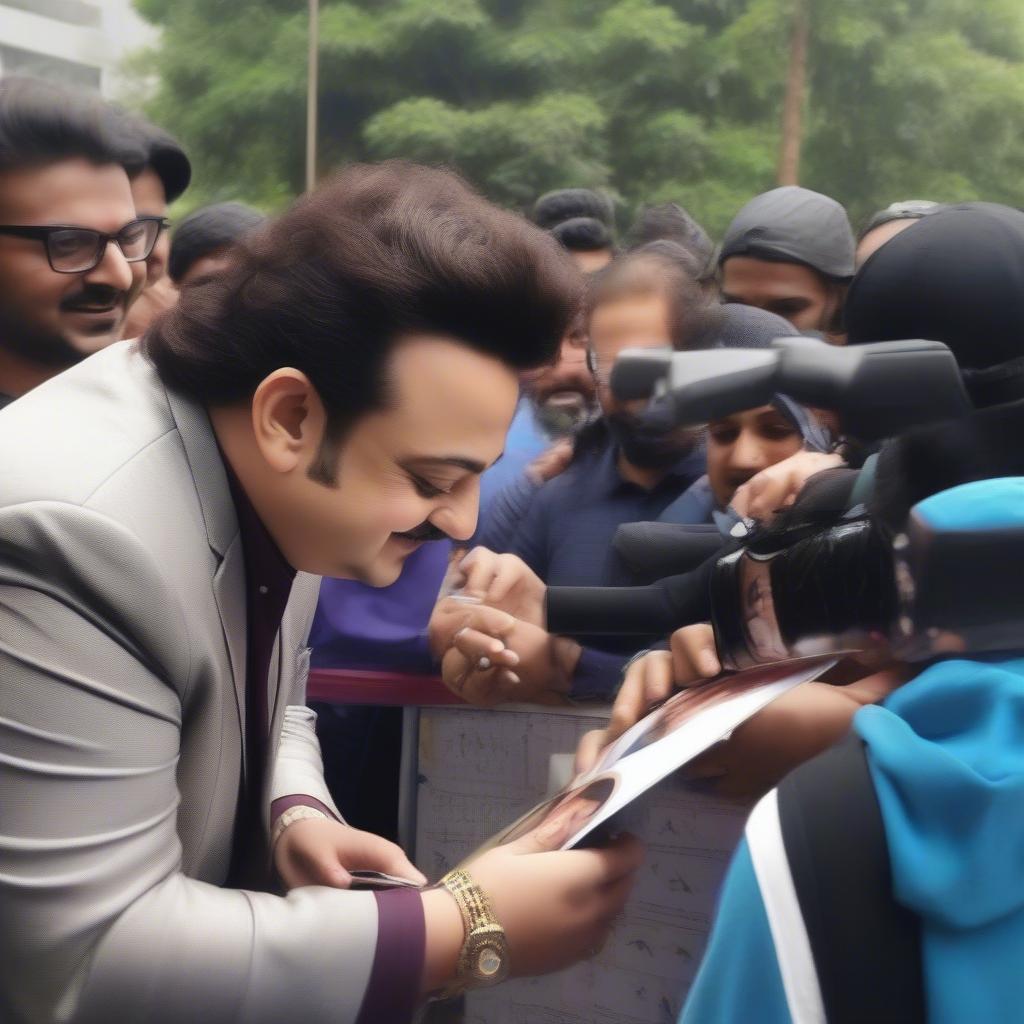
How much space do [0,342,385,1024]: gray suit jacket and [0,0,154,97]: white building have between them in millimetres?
21361

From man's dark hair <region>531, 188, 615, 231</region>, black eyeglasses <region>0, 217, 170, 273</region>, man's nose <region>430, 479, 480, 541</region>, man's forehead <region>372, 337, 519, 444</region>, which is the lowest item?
man's dark hair <region>531, 188, 615, 231</region>

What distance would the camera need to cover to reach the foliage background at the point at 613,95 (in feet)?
59.3

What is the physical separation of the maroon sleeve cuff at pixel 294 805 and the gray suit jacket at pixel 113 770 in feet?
1.36

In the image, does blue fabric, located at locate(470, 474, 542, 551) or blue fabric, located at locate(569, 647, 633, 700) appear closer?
blue fabric, located at locate(569, 647, 633, 700)

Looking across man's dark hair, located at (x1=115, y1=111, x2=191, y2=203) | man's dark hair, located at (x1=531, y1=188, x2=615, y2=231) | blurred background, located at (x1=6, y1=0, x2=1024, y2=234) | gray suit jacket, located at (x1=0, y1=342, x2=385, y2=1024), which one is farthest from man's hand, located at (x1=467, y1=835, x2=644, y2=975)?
blurred background, located at (x1=6, y1=0, x2=1024, y2=234)

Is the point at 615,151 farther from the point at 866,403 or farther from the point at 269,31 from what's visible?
the point at 866,403

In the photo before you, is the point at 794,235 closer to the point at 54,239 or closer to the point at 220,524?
the point at 54,239

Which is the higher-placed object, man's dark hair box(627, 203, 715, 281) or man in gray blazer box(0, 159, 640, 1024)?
man in gray blazer box(0, 159, 640, 1024)

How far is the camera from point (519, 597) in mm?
2205

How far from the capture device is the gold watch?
1.40 m

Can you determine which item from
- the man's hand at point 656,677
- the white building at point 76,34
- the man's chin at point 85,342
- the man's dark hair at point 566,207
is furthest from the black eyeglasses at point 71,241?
the white building at point 76,34

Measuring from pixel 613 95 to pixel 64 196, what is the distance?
1752 cm

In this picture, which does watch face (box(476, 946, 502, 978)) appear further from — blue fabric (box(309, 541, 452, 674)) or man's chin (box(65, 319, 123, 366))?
man's chin (box(65, 319, 123, 366))

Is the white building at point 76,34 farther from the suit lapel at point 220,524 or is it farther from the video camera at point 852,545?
the video camera at point 852,545
